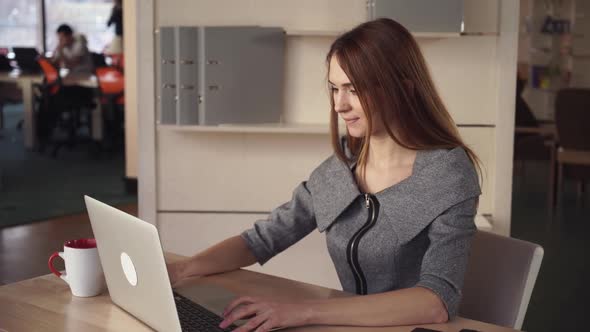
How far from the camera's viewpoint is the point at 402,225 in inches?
73.6

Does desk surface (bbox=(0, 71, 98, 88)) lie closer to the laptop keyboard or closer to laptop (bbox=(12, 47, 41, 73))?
laptop (bbox=(12, 47, 41, 73))

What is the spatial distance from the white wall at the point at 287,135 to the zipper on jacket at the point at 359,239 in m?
1.57

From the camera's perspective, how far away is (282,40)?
3359 millimetres

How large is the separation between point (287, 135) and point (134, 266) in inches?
78.9

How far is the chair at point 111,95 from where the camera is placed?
8922 mm

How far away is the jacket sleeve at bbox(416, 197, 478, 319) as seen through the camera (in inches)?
66.3

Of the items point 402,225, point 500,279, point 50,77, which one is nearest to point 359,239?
point 402,225

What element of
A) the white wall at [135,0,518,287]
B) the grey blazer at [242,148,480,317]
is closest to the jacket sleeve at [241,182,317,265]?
the grey blazer at [242,148,480,317]

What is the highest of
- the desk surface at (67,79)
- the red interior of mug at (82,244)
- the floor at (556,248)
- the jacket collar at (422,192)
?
the jacket collar at (422,192)

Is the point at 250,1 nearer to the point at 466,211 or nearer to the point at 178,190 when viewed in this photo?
the point at 178,190

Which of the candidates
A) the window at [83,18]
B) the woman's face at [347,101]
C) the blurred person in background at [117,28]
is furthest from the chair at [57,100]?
the woman's face at [347,101]

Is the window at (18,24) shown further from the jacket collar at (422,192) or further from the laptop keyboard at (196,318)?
the laptop keyboard at (196,318)

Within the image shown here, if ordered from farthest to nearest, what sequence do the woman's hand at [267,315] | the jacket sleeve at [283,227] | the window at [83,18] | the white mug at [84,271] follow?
the window at [83,18]
the jacket sleeve at [283,227]
the white mug at [84,271]
the woman's hand at [267,315]

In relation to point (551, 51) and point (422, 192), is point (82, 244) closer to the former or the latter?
point (422, 192)
